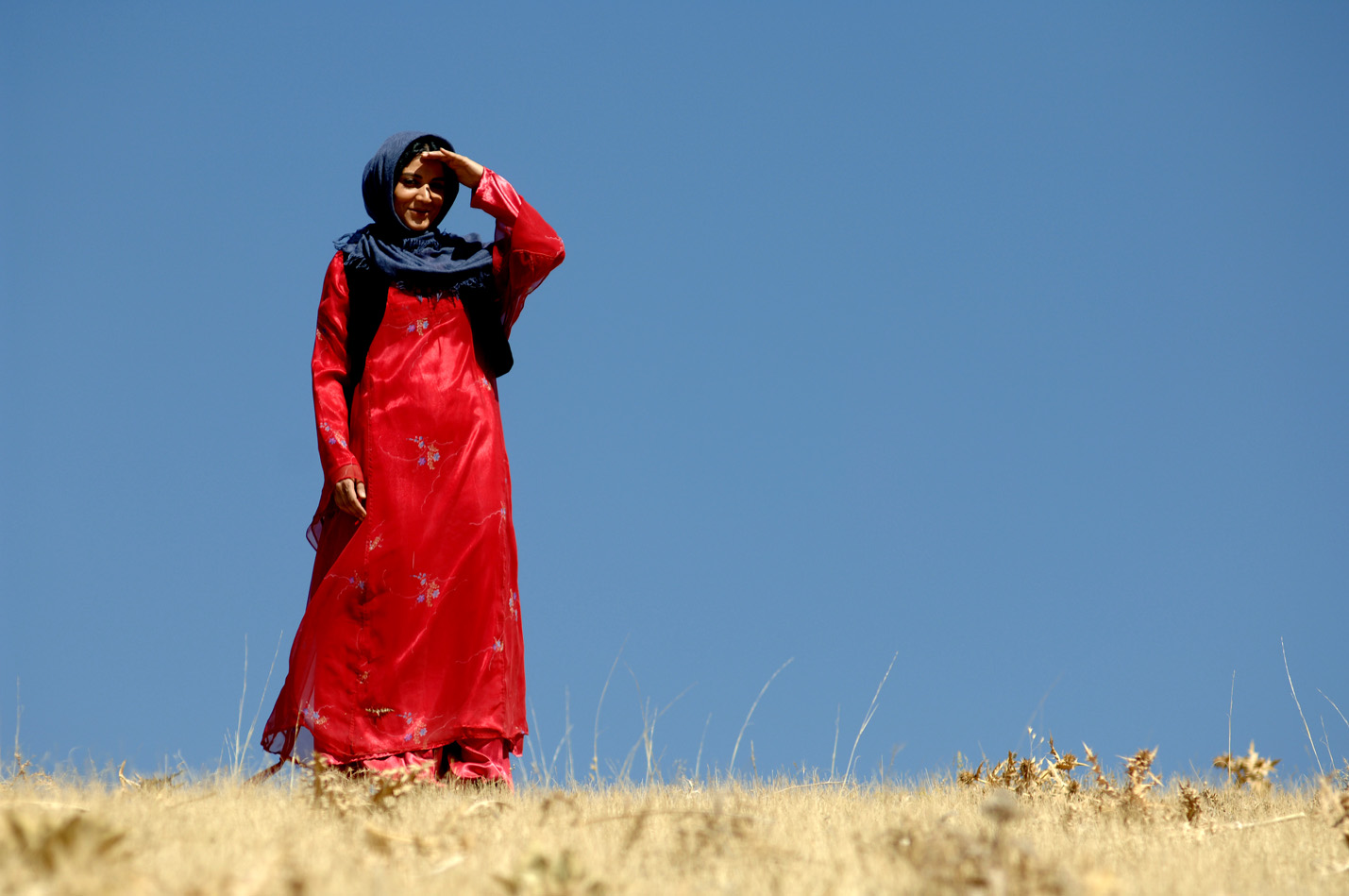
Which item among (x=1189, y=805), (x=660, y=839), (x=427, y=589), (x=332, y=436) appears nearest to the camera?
(x=660, y=839)

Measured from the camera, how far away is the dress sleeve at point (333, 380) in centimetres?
395

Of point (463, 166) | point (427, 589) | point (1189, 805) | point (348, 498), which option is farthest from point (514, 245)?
point (1189, 805)

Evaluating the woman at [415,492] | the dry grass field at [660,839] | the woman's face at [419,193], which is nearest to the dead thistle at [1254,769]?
the dry grass field at [660,839]

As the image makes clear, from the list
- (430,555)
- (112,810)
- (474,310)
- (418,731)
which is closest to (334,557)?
(430,555)

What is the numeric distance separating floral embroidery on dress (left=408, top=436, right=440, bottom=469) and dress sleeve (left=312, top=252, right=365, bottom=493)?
0.21 meters

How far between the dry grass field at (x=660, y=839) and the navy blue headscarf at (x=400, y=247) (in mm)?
1770

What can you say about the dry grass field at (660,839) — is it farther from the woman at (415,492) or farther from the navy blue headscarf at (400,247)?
the navy blue headscarf at (400,247)

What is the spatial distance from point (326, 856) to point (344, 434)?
2.13 meters

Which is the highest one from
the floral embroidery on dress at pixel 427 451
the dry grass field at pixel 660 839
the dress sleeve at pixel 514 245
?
the dress sleeve at pixel 514 245

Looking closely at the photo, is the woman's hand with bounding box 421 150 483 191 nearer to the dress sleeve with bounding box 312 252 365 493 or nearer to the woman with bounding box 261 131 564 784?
the woman with bounding box 261 131 564 784

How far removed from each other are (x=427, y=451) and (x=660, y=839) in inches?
74.8

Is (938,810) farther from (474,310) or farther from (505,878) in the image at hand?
(474,310)

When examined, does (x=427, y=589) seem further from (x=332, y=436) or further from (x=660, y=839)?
(x=660, y=839)

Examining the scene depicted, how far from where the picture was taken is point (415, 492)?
3.94 m
